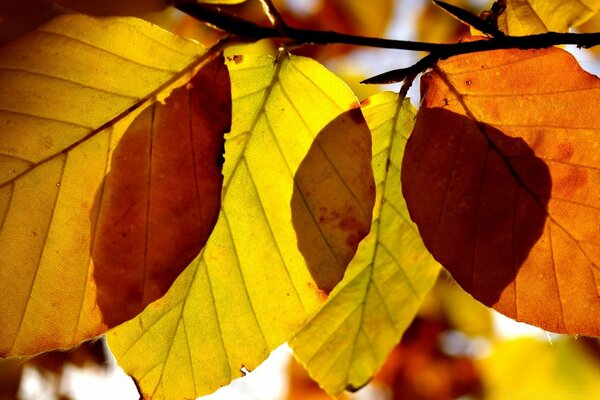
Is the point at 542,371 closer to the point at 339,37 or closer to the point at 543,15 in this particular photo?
the point at 543,15

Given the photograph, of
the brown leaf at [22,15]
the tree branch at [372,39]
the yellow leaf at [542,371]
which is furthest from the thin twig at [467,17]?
the yellow leaf at [542,371]

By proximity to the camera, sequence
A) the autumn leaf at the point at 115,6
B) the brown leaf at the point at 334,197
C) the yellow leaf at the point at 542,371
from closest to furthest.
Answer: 1. the autumn leaf at the point at 115,6
2. the brown leaf at the point at 334,197
3. the yellow leaf at the point at 542,371

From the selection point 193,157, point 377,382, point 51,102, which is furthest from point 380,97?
point 377,382

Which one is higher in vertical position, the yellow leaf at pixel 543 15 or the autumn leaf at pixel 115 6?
the autumn leaf at pixel 115 6

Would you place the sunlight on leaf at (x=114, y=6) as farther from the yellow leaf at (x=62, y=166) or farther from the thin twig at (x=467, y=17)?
the thin twig at (x=467, y=17)

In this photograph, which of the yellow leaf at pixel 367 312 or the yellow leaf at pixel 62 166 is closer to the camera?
the yellow leaf at pixel 62 166

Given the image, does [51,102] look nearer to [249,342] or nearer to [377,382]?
[249,342]
